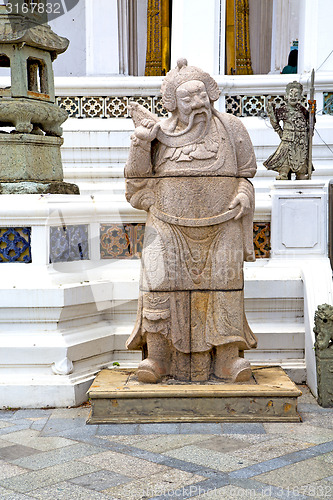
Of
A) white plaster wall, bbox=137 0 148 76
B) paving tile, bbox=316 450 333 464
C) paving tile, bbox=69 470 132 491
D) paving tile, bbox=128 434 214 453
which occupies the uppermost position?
white plaster wall, bbox=137 0 148 76

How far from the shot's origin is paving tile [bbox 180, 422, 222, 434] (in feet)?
18.7

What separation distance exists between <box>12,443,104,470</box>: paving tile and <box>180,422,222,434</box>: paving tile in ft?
2.28

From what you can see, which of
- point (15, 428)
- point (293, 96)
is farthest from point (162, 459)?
point (293, 96)

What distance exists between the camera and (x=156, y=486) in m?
4.70

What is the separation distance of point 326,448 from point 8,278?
9.65 ft

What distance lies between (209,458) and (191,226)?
1.77 metres

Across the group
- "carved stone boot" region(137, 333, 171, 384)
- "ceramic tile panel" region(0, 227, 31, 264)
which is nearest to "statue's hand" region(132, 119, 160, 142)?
"ceramic tile panel" region(0, 227, 31, 264)

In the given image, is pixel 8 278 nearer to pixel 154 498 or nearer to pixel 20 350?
pixel 20 350

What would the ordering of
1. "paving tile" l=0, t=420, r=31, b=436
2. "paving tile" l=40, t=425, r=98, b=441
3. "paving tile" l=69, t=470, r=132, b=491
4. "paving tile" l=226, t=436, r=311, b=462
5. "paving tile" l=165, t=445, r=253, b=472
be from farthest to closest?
"paving tile" l=0, t=420, r=31, b=436
"paving tile" l=40, t=425, r=98, b=441
"paving tile" l=226, t=436, r=311, b=462
"paving tile" l=165, t=445, r=253, b=472
"paving tile" l=69, t=470, r=132, b=491

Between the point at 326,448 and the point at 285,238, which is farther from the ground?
the point at 285,238

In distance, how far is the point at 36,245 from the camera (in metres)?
6.65

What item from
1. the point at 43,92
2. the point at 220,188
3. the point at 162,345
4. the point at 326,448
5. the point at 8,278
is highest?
the point at 43,92

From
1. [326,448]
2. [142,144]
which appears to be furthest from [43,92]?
[326,448]

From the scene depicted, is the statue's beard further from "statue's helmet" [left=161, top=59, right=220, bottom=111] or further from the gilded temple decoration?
the gilded temple decoration
